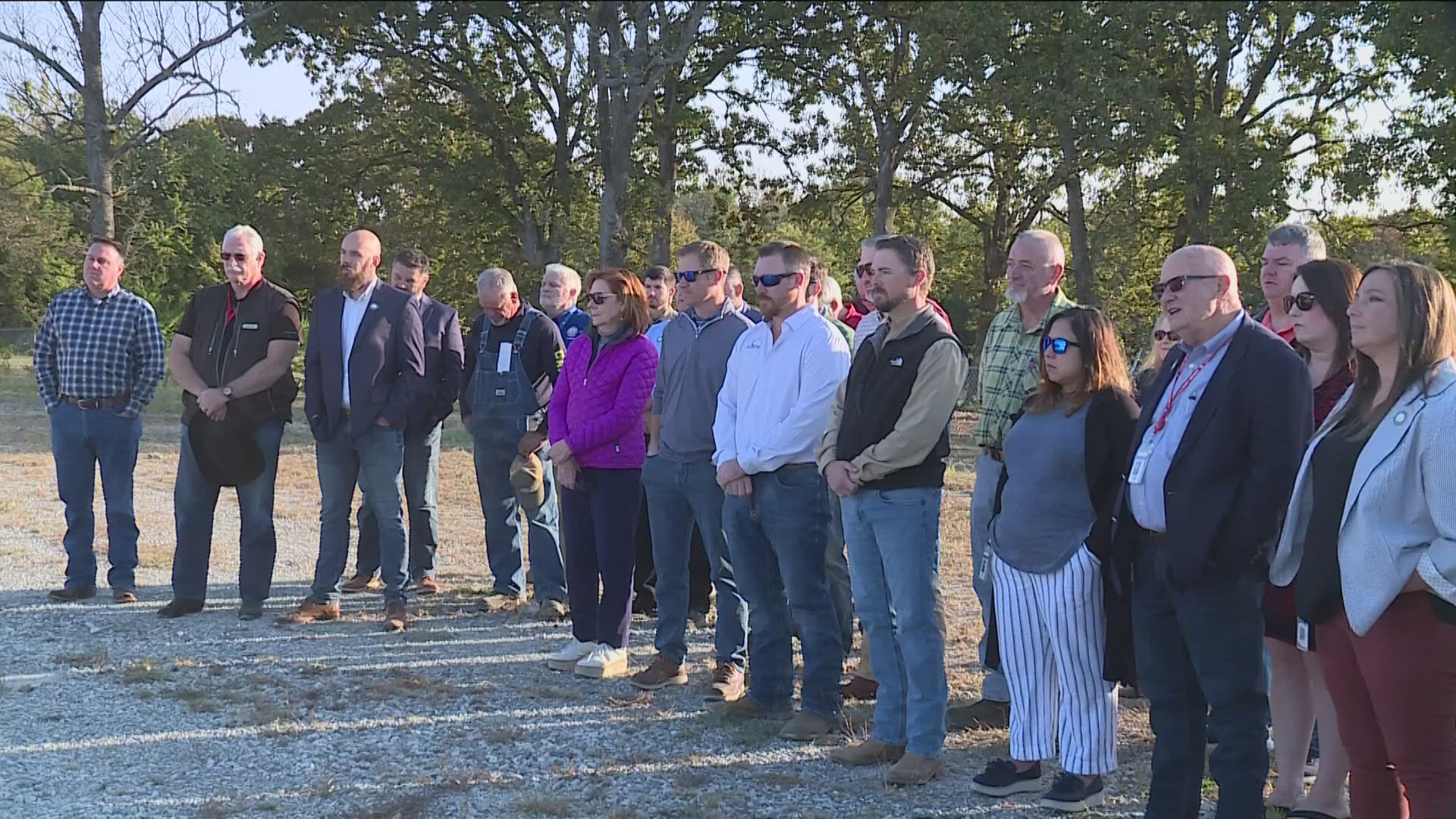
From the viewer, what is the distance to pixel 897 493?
4.55 m

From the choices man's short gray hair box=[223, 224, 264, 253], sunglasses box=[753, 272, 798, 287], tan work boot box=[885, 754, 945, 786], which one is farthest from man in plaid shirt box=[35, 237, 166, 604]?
tan work boot box=[885, 754, 945, 786]

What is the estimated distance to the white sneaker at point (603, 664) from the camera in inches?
238

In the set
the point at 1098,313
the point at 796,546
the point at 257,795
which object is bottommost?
the point at 257,795

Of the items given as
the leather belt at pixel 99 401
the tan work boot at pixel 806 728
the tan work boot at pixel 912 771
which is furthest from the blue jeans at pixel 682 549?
the leather belt at pixel 99 401

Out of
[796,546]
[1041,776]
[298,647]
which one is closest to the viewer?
[1041,776]

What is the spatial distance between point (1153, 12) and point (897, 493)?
1552cm

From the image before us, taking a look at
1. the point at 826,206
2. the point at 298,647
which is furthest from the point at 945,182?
the point at 298,647

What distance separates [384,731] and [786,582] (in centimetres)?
181

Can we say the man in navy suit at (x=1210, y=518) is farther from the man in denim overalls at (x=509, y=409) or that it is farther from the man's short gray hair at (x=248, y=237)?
the man's short gray hair at (x=248, y=237)

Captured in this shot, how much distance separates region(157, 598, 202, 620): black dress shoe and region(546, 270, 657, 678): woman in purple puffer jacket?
2.63 meters

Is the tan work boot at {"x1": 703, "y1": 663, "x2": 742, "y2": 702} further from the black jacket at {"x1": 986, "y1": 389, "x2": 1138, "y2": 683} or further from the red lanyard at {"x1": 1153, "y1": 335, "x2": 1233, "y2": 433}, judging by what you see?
the red lanyard at {"x1": 1153, "y1": 335, "x2": 1233, "y2": 433}

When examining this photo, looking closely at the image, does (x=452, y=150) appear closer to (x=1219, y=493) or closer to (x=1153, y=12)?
(x=1153, y=12)

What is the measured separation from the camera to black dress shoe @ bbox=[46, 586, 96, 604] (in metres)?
7.62

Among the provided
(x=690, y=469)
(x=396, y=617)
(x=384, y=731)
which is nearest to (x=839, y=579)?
(x=690, y=469)
